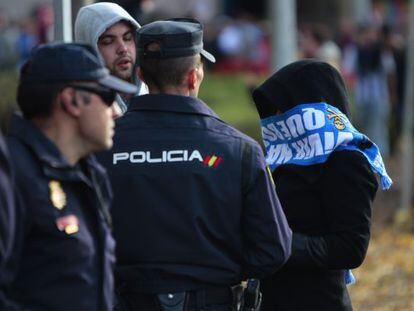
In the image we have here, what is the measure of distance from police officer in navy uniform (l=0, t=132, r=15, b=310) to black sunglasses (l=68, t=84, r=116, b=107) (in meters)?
0.38

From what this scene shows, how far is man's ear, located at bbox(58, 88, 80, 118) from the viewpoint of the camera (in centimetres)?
364

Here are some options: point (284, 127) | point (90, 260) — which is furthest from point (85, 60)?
point (284, 127)

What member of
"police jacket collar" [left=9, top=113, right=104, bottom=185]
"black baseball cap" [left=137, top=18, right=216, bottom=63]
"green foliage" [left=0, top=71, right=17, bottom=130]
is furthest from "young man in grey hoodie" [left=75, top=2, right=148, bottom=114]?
"green foliage" [left=0, top=71, right=17, bottom=130]

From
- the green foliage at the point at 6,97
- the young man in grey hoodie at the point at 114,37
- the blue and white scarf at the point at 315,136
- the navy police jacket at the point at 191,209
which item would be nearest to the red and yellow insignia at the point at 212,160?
the navy police jacket at the point at 191,209

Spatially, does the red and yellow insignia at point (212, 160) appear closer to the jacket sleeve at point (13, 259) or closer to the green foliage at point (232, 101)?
the jacket sleeve at point (13, 259)

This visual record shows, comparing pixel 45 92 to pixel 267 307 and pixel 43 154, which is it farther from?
pixel 267 307

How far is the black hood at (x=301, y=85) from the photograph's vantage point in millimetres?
4832

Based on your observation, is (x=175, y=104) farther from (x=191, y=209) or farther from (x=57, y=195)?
(x=57, y=195)

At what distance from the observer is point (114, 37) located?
556 centimetres

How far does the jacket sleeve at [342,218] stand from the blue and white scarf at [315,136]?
67 millimetres

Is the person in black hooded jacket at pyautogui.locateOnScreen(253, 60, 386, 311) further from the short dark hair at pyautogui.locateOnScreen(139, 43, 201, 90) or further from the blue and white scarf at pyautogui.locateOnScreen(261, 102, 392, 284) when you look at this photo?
the short dark hair at pyautogui.locateOnScreen(139, 43, 201, 90)

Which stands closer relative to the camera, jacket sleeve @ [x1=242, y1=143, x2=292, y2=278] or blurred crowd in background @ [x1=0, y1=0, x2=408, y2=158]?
jacket sleeve @ [x1=242, y1=143, x2=292, y2=278]

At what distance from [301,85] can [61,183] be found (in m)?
1.52

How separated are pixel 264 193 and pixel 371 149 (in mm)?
787
